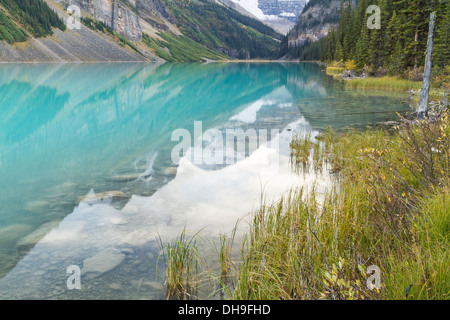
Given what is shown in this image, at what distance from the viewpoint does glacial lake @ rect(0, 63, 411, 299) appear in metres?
6.95

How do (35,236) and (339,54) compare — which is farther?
(339,54)

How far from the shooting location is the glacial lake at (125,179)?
6945 millimetres

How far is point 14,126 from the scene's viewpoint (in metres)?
22.6

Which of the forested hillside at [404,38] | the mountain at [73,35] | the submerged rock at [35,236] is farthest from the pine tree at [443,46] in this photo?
the mountain at [73,35]

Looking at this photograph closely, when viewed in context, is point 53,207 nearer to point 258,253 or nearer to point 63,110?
point 258,253

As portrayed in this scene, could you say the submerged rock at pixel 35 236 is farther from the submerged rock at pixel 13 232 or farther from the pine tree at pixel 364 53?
the pine tree at pixel 364 53

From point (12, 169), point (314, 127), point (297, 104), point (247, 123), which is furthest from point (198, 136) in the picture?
point (297, 104)

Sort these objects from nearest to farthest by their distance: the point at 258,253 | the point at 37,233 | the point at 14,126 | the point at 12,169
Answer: the point at 258,253 → the point at 37,233 → the point at 12,169 → the point at 14,126

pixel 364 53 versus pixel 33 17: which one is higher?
pixel 33 17

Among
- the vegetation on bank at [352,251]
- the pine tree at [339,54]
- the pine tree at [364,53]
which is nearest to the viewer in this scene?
the vegetation on bank at [352,251]

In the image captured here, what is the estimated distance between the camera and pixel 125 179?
12.8 m

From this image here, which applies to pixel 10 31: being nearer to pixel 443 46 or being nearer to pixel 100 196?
pixel 443 46

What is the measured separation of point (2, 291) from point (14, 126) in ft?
63.8

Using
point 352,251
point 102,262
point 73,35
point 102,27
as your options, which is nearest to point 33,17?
point 73,35
